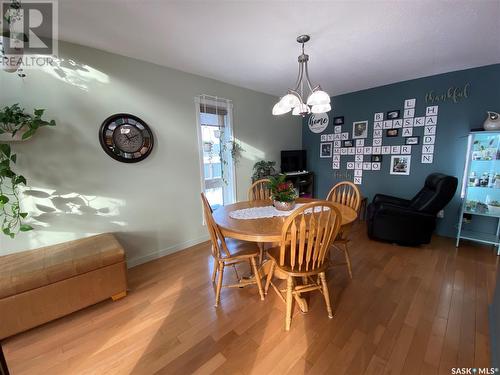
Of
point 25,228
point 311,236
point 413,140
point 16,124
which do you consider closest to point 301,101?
point 311,236

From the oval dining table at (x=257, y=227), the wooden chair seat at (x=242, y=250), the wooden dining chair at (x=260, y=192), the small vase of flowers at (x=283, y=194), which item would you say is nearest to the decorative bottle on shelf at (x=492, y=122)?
the oval dining table at (x=257, y=227)

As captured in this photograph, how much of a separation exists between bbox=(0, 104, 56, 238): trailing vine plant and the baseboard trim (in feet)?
3.35

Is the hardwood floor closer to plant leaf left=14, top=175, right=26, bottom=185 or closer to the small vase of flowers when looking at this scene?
the small vase of flowers

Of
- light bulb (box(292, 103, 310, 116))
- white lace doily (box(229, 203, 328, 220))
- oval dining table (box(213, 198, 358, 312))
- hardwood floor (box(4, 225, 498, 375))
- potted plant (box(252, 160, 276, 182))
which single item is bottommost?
hardwood floor (box(4, 225, 498, 375))

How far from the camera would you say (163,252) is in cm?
270

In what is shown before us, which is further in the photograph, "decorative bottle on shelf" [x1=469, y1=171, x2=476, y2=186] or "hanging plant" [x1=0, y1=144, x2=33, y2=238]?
"decorative bottle on shelf" [x1=469, y1=171, x2=476, y2=186]

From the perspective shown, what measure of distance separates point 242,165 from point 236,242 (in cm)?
175

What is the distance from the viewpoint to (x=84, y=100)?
6.76ft

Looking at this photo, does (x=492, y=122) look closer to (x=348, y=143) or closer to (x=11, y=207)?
(x=348, y=143)

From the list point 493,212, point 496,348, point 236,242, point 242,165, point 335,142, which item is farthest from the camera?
point 335,142

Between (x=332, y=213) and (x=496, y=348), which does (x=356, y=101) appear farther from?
(x=496, y=348)

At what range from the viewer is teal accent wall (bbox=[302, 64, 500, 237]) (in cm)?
273

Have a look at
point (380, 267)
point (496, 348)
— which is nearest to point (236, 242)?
point (380, 267)

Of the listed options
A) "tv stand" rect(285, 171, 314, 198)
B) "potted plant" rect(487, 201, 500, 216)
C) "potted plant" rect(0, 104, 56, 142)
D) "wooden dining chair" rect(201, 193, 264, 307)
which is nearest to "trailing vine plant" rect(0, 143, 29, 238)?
"potted plant" rect(0, 104, 56, 142)
